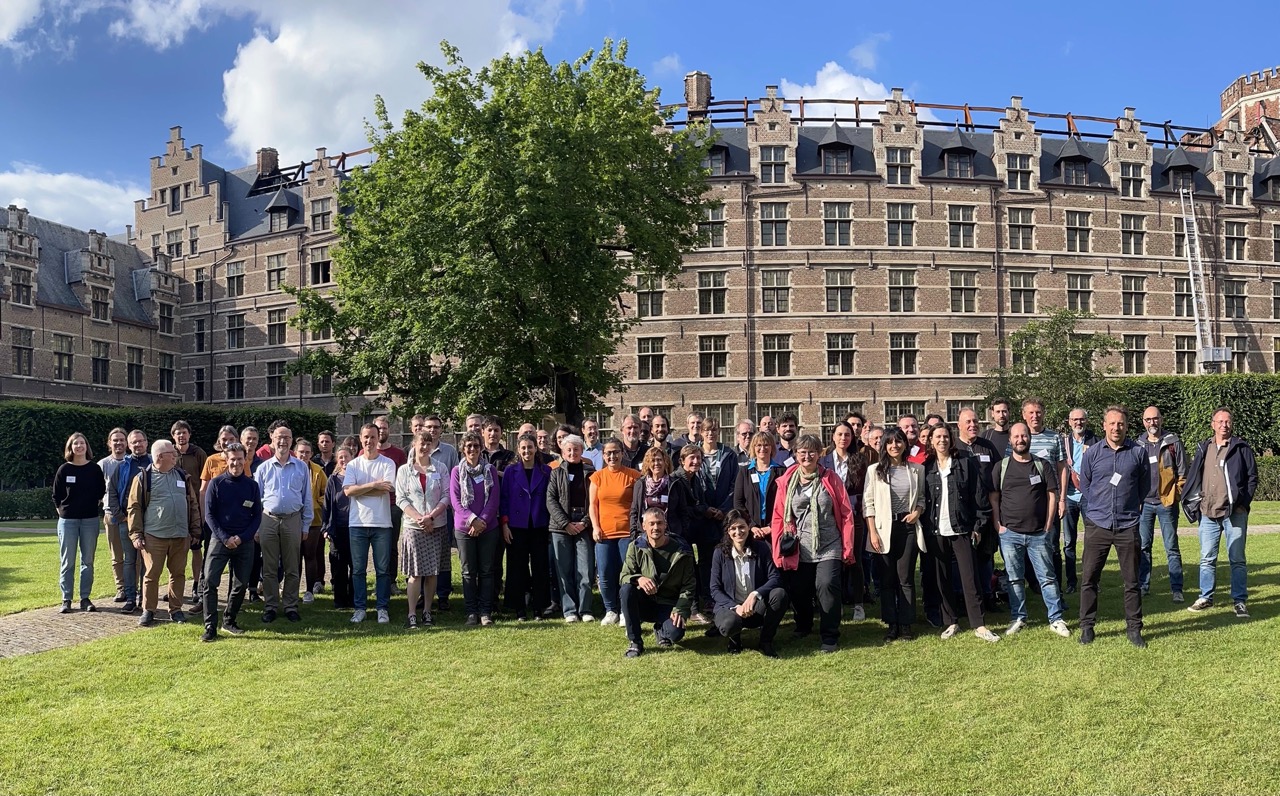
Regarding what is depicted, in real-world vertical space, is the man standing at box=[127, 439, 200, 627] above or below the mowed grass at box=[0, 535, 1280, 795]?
above

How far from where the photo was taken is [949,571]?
8.62 m

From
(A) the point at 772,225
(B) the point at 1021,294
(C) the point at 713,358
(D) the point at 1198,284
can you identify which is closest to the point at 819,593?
(C) the point at 713,358

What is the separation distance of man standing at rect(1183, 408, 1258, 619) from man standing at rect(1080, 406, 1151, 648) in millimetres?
1471

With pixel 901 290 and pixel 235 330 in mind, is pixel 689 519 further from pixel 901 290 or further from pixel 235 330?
pixel 235 330

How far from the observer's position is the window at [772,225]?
34812 mm

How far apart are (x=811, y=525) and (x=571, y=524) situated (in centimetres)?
245

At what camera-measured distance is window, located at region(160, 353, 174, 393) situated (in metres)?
42.4

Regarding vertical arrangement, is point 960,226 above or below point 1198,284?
above

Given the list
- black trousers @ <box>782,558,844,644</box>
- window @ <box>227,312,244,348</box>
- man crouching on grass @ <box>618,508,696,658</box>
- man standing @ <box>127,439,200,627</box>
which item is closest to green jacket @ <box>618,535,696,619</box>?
man crouching on grass @ <box>618,508,696,658</box>

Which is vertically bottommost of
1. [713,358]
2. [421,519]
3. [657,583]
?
[657,583]

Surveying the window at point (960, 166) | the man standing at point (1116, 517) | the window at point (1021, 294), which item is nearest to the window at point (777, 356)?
the window at point (1021, 294)

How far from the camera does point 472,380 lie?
1875 cm

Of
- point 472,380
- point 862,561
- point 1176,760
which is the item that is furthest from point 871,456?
point 472,380

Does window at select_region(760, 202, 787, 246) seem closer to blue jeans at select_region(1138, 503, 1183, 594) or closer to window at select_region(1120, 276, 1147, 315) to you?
window at select_region(1120, 276, 1147, 315)
